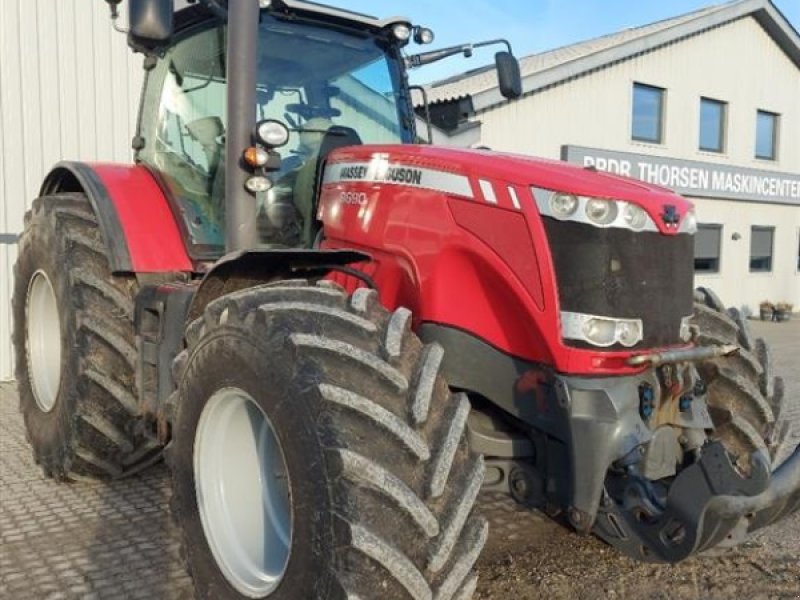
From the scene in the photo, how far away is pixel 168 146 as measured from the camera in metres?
3.95

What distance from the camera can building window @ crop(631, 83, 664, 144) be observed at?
1400 cm

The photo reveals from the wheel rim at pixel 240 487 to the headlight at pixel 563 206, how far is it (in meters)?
1.11

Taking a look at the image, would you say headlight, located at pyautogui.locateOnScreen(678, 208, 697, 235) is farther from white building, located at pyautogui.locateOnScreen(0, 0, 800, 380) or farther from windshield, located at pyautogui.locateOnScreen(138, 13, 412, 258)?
white building, located at pyautogui.locateOnScreen(0, 0, 800, 380)

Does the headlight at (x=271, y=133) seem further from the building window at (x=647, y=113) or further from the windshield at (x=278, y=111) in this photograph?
the building window at (x=647, y=113)

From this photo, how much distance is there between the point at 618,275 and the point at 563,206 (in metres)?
0.28

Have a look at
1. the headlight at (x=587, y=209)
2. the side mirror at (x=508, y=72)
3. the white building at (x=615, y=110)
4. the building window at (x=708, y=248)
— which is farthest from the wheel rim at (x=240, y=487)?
the building window at (x=708, y=248)

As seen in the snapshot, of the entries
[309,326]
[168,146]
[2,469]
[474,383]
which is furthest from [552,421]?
[2,469]

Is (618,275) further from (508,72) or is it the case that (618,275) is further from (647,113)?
(647,113)

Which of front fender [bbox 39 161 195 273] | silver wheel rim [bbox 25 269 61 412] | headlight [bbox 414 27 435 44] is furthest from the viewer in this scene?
silver wheel rim [bbox 25 269 61 412]

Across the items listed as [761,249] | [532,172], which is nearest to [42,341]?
[532,172]

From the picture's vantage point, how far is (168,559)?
321cm

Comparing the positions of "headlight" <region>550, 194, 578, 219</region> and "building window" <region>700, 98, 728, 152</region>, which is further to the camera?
"building window" <region>700, 98, 728, 152</region>

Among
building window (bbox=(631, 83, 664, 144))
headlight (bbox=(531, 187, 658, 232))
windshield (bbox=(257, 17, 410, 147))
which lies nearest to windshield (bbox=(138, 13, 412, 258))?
windshield (bbox=(257, 17, 410, 147))

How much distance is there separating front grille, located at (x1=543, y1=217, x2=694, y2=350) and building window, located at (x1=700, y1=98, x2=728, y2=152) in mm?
13790
